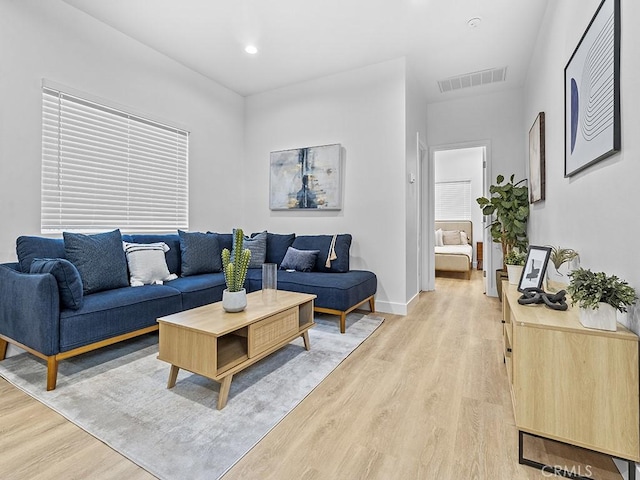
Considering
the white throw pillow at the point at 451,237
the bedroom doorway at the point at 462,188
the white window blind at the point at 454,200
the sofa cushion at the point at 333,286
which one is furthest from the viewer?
the white window blind at the point at 454,200

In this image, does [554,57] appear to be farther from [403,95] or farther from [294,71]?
[294,71]

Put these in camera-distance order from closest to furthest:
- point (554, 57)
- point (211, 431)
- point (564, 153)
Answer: point (211, 431)
point (564, 153)
point (554, 57)

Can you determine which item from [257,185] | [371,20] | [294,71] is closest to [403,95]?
[371,20]

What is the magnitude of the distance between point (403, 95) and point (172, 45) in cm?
259

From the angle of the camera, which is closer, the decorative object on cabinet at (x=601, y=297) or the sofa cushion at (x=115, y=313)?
the decorative object on cabinet at (x=601, y=297)

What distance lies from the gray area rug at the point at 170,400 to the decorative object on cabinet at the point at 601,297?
148 cm

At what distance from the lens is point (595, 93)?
1620mm

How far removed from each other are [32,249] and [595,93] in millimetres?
3645

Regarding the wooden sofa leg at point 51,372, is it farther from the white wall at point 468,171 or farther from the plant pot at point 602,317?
the white wall at point 468,171

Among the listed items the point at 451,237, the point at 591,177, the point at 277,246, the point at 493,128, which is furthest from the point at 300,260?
the point at 451,237

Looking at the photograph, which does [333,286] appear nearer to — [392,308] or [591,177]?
[392,308]

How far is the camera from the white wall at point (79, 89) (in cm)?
252

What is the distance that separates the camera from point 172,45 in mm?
3514

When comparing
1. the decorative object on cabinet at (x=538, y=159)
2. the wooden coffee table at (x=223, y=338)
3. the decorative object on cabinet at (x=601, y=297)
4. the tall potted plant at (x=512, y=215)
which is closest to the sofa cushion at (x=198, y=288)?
the wooden coffee table at (x=223, y=338)
